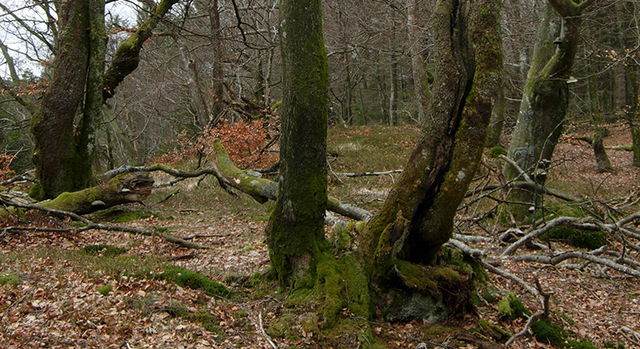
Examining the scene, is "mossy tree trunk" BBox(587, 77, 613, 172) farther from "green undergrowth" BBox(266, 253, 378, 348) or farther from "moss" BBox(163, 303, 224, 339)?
"moss" BBox(163, 303, 224, 339)

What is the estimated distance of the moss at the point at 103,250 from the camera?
7.32 m

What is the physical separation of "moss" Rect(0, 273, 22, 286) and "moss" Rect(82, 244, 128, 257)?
6.23ft

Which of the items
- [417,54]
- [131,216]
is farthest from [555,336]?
[417,54]

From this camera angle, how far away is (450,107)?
457 cm

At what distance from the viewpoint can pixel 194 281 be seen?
5.68 metres

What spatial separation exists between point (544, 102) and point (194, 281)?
25.5 feet

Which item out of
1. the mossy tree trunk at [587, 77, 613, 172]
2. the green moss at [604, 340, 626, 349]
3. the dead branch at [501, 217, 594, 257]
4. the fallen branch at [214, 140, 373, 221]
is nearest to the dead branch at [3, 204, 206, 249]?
the fallen branch at [214, 140, 373, 221]

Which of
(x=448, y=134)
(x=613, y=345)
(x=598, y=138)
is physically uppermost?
(x=448, y=134)

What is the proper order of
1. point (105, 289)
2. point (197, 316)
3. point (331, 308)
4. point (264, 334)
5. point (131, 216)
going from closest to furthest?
point (264, 334) → point (331, 308) → point (197, 316) → point (105, 289) → point (131, 216)

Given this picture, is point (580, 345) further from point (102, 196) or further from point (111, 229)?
point (102, 196)

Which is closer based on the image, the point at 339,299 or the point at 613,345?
the point at 339,299

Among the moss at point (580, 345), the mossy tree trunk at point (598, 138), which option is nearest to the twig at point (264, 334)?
the moss at point (580, 345)

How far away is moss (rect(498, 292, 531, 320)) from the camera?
5.13 metres

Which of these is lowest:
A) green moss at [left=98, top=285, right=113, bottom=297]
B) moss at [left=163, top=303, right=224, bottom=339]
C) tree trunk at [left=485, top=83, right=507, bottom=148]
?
moss at [left=163, top=303, right=224, bottom=339]
